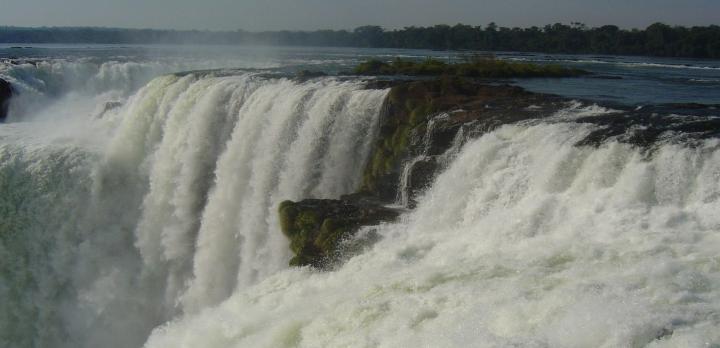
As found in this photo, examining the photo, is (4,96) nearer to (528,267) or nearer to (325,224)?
(325,224)

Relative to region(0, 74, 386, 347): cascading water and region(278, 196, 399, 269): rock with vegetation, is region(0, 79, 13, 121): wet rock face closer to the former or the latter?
region(0, 74, 386, 347): cascading water

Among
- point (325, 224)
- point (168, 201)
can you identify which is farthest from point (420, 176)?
point (168, 201)

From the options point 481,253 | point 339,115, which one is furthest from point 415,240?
point 339,115

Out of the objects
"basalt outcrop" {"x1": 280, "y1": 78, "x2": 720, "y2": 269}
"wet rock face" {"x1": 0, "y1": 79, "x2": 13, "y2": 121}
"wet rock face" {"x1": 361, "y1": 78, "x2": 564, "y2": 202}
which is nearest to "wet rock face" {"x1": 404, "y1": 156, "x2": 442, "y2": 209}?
"basalt outcrop" {"x1": 280, "y1": 78, "x2": 720, "y2": 269}

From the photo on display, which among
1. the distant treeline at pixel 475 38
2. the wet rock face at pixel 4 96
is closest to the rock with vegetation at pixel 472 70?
the wet rock face at pixel 4 96

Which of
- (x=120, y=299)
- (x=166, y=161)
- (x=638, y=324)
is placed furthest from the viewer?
(x=166, y=161)

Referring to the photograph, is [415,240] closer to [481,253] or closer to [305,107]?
[481,253]
